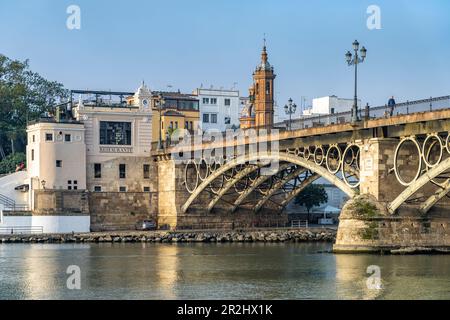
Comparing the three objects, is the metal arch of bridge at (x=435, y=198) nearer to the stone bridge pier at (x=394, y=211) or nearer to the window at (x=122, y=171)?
the stone bridge pier at (x=394, y=211)

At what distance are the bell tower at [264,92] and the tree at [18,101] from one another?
103 feet

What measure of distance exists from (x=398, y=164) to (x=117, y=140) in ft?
146

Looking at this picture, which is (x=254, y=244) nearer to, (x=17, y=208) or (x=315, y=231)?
(x=315, y=231)

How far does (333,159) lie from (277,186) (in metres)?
17.6

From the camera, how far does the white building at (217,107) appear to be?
15588 centimetres

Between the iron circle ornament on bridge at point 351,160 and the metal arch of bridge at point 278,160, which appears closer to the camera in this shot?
the iron circle ornament on bridge at point 351,160

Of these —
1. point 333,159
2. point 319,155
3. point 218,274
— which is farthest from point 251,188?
point 218,274

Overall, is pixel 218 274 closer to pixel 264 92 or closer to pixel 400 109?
pixel 400 109

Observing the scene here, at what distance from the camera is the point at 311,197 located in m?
127

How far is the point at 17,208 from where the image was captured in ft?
372

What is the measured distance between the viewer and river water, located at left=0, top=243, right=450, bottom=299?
184 feet

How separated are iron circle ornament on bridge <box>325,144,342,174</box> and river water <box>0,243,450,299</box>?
5.83 meters

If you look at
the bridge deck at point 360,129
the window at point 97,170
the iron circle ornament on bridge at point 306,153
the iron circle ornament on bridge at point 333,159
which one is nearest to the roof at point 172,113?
the window at point 97,170

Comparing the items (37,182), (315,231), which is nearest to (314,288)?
(315,231)
